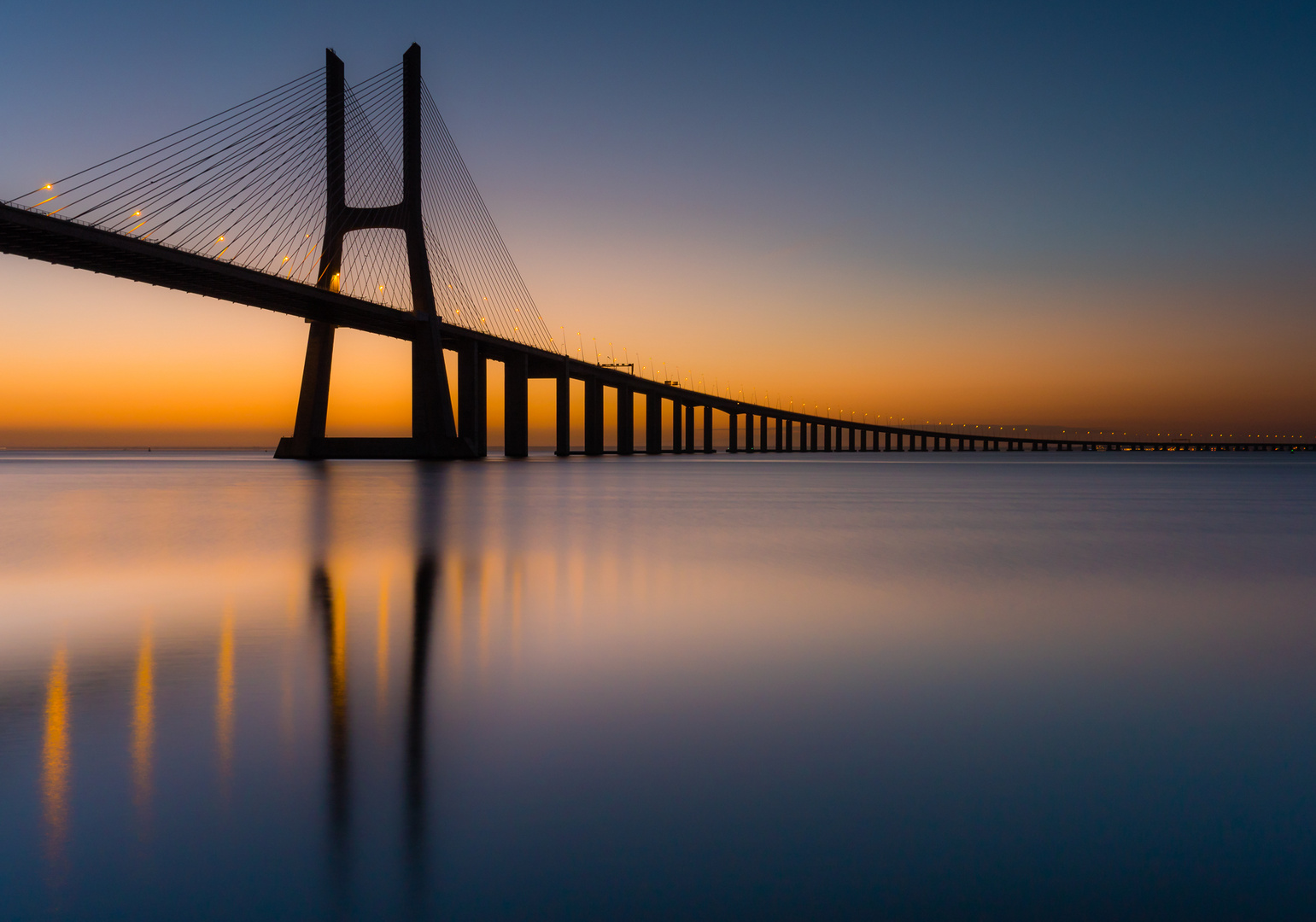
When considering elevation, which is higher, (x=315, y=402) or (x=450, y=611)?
(x=315, y=402)

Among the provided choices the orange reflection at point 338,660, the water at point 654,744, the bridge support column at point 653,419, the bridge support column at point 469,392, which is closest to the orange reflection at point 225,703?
the water at point 654,744

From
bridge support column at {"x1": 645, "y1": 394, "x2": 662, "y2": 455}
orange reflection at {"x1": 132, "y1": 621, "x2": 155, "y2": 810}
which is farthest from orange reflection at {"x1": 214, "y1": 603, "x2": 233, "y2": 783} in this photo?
bridge support column at {"x1": 645, "y1": 394, "x2": 662, "y2": 455}

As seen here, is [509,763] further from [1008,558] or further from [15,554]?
[15,554]

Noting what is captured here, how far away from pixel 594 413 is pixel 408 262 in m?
38.2

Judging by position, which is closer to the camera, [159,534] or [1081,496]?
[159,534]

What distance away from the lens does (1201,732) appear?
14.9 feet

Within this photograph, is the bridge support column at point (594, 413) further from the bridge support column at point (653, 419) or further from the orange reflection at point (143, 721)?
the orange reflection at point (143, 721)

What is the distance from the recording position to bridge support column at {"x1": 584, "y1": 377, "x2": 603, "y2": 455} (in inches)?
3428

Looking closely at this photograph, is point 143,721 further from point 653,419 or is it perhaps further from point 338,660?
point 653,419

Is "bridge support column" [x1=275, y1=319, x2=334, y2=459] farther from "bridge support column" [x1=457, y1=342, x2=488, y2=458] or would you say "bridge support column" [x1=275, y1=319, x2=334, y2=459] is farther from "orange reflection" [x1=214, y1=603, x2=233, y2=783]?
"orange reflection" [x1=214, y1=603, x2=233, y2=783]

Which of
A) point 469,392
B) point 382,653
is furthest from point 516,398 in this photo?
point 382,653

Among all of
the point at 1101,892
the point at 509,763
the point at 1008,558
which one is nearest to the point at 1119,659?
the point at 1101,892

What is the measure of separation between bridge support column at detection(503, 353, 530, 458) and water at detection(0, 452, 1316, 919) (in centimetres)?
6010

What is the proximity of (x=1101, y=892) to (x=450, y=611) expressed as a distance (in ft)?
20.5
